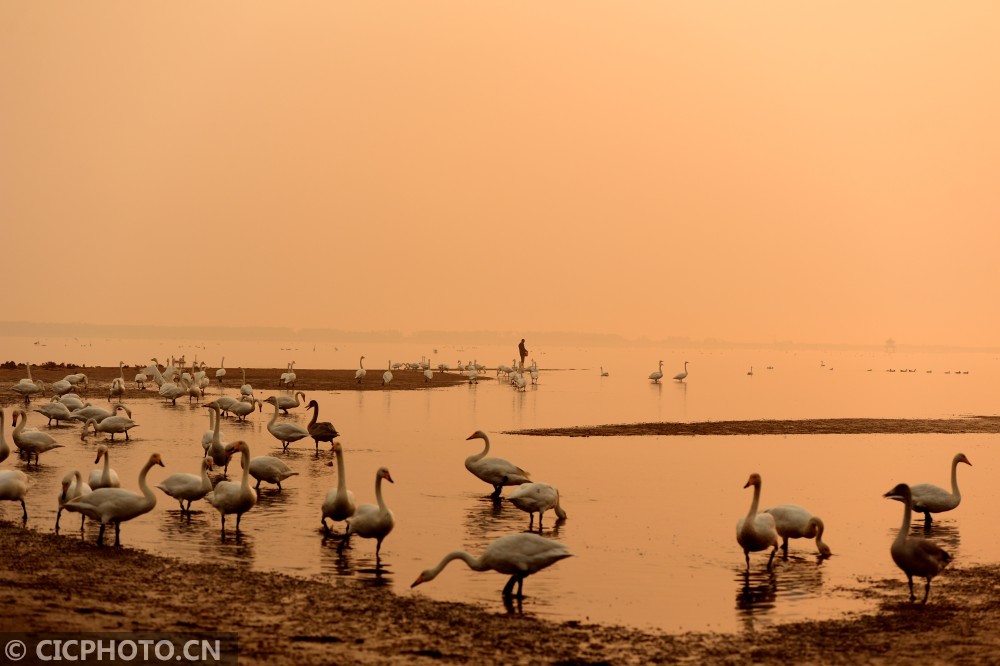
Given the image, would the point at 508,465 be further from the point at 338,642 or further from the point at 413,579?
the point at 338,642

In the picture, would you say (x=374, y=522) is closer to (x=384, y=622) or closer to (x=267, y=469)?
(x=384, y=622)

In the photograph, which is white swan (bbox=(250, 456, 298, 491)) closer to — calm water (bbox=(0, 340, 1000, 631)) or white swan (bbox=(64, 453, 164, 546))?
calm water (bbox=(0, 340, 1000, 631))

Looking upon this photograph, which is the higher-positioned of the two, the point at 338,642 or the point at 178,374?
the point at 178,374

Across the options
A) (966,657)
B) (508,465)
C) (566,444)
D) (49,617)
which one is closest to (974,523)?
(508,465)

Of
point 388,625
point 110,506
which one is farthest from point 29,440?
point 388,625

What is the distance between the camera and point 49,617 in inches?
416

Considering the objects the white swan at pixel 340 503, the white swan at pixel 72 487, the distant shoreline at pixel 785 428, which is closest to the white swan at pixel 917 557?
the white swan at pixel 340 503

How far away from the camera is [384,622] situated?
11.7 m

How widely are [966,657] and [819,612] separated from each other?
243 cm

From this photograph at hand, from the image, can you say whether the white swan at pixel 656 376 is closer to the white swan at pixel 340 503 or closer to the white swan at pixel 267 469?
the white swan at pixel 267 469

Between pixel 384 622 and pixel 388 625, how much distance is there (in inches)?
5.1

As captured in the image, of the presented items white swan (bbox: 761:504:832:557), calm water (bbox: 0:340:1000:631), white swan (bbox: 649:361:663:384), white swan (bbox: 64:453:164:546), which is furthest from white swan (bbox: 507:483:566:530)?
white swan (bbox: 649:361:663:384)

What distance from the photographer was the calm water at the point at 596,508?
14133 mm

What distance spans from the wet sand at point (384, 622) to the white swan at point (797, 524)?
1.89 meters
